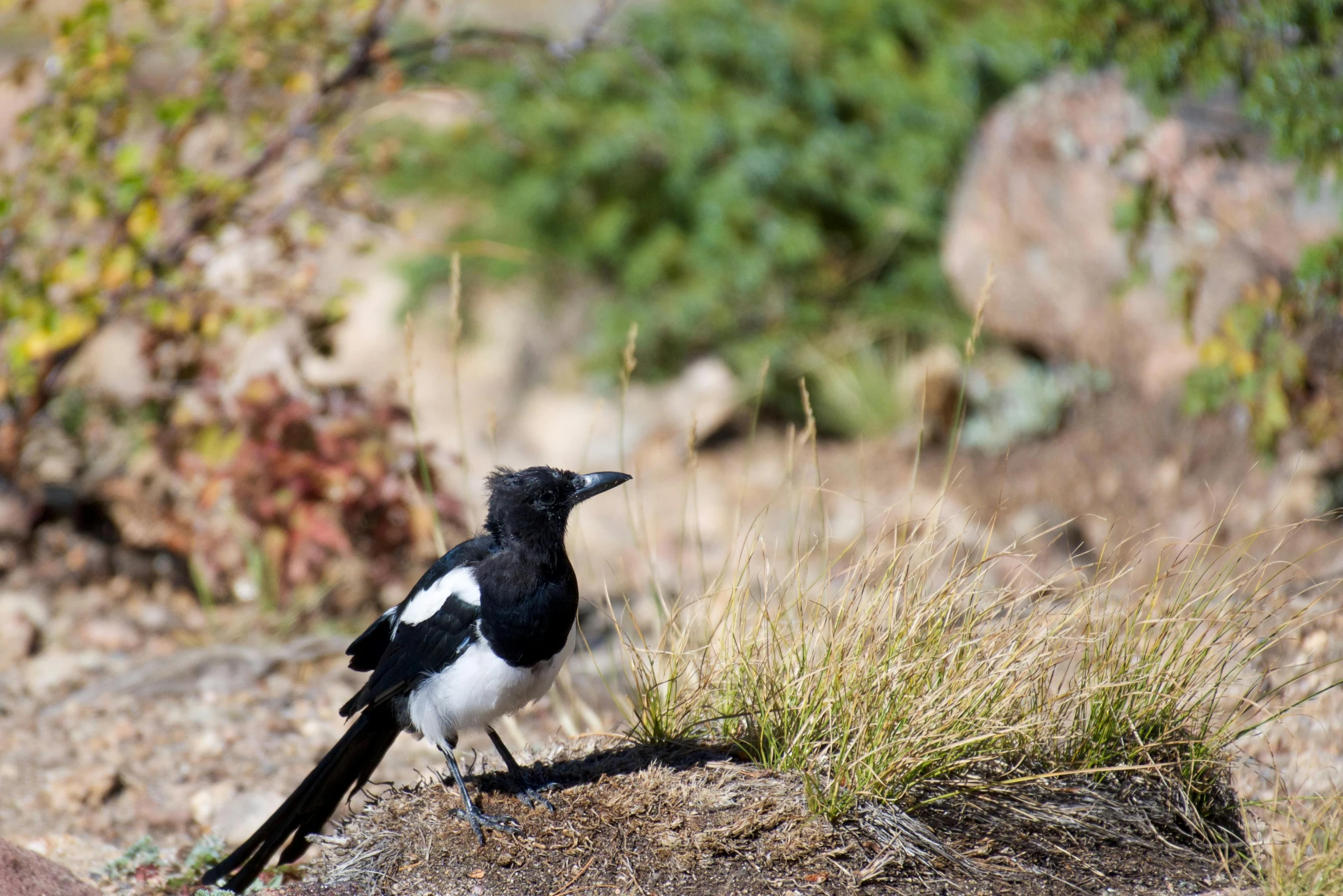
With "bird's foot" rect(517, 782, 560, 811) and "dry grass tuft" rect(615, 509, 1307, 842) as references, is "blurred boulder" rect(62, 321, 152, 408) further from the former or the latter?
"dry grass tuft" rect(615, 509, 1307, 842)

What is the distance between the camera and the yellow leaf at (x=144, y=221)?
4.80 metres

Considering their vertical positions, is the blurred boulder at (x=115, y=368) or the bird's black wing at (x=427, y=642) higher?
the blurred boulder at (x=115, y=368)

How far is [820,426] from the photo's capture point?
755 cm

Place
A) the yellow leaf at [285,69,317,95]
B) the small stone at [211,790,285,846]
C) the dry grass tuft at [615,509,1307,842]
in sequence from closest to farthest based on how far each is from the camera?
the dry grass tuft at [615,509,1307,842], the small stone at [211,790,285,846], the yellow leaf at [285,69,317,95]

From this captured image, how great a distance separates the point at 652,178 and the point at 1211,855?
5555 millimetres

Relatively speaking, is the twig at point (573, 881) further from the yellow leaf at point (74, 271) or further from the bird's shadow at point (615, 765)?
the yellow leaf at point (74, 271)

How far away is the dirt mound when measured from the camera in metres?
2.79

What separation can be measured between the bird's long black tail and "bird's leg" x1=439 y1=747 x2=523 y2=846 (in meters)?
0.31

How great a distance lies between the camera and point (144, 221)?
481 cm

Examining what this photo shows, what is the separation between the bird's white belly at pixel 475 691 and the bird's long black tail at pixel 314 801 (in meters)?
0.17

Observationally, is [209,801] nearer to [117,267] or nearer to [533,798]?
[533,798]

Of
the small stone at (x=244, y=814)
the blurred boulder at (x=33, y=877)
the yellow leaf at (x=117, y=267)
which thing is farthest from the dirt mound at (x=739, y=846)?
the yellow leaf at (x=117, y=267)

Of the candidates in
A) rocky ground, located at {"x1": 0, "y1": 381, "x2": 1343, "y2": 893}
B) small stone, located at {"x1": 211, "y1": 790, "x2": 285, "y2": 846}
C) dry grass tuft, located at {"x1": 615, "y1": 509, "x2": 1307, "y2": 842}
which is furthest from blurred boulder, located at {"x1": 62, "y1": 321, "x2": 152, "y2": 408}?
dry grass tuft, located at {"x1": 615, "y1": 509, "x2": 1307, "y2": 842}

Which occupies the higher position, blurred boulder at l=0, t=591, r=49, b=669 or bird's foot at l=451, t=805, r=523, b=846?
blurred boulder at l=0, t=591, r=49, b=669
